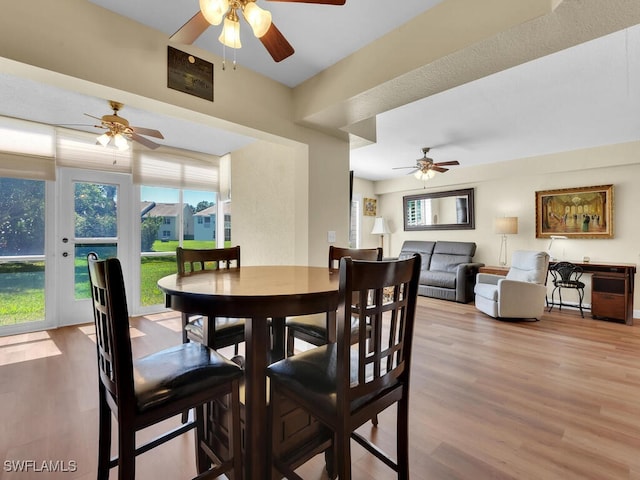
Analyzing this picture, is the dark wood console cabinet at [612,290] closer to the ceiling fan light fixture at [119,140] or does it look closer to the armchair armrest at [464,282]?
the armchair armrest at [464,282]

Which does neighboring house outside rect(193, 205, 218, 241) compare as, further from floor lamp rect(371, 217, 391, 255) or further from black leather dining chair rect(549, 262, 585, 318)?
black leather dining chair rect(549, 262, 585, 318)

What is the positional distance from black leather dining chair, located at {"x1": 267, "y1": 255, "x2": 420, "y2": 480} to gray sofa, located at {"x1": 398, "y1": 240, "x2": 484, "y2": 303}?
13.5 feet

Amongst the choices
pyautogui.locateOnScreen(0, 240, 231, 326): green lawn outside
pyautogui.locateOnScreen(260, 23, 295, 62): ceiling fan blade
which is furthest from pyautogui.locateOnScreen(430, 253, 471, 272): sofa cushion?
pyautogui.locateOnScreen(0, 240, 231, 326): green lawn outside

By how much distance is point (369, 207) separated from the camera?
22.9ft

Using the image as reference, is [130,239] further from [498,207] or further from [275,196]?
[498,207]

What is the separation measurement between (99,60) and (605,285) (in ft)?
19.5

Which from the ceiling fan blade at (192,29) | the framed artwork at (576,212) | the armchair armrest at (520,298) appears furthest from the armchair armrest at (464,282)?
the ceiling fan blade at (192,29)

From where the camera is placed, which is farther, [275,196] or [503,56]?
[275,196]

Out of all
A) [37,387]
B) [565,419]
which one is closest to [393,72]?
[565,419]

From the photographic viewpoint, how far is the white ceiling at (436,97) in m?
1.81

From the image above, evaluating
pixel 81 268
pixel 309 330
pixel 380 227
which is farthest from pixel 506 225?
pixel 81 268

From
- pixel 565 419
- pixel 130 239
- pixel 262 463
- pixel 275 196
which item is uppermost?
pixel 275 196

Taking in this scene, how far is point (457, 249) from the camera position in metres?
5.70

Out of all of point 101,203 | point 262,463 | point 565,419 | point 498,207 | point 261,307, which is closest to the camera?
point 261,307
